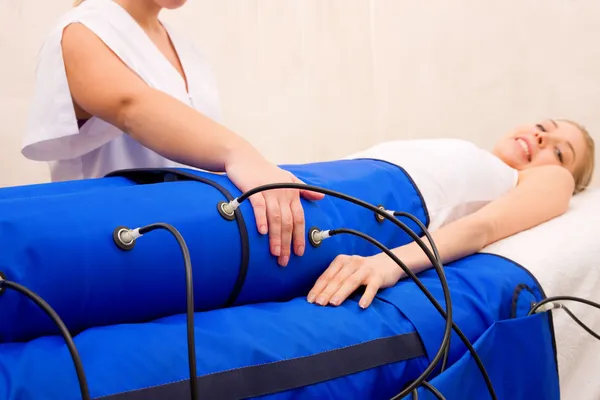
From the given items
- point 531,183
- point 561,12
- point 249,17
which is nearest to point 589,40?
point 561,12

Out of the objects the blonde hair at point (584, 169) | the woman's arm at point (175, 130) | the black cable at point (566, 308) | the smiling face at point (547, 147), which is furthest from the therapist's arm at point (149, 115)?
the blonde hair at point (584, 169)

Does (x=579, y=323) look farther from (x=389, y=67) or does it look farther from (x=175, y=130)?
(x=389, y=67)

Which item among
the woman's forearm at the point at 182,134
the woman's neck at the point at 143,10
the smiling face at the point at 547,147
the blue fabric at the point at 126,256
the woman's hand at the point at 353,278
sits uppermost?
the woman's neck at the point at 143,10

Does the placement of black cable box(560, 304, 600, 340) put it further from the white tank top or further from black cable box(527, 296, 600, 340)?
the white tank top

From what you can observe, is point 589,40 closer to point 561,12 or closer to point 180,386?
point 561,12

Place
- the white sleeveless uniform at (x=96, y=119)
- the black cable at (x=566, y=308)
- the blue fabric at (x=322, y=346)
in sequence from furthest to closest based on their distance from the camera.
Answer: the white sleeveless uniform at (x=96, y=119) < the black cable at (x=566, y=308) < the blue fabric at (x=322, y=346)

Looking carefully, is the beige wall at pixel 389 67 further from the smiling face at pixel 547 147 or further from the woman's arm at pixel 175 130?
the woman's arm at pixel 175 130

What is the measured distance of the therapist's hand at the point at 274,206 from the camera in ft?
2.48

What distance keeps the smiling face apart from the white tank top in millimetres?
246

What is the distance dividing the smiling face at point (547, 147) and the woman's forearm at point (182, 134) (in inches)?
36.6

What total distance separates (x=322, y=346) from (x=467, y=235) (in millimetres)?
474

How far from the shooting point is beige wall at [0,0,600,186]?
1.85 metres

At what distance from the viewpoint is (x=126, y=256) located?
0.65m

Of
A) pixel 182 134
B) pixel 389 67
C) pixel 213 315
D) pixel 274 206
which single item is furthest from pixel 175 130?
pixel 389 67
